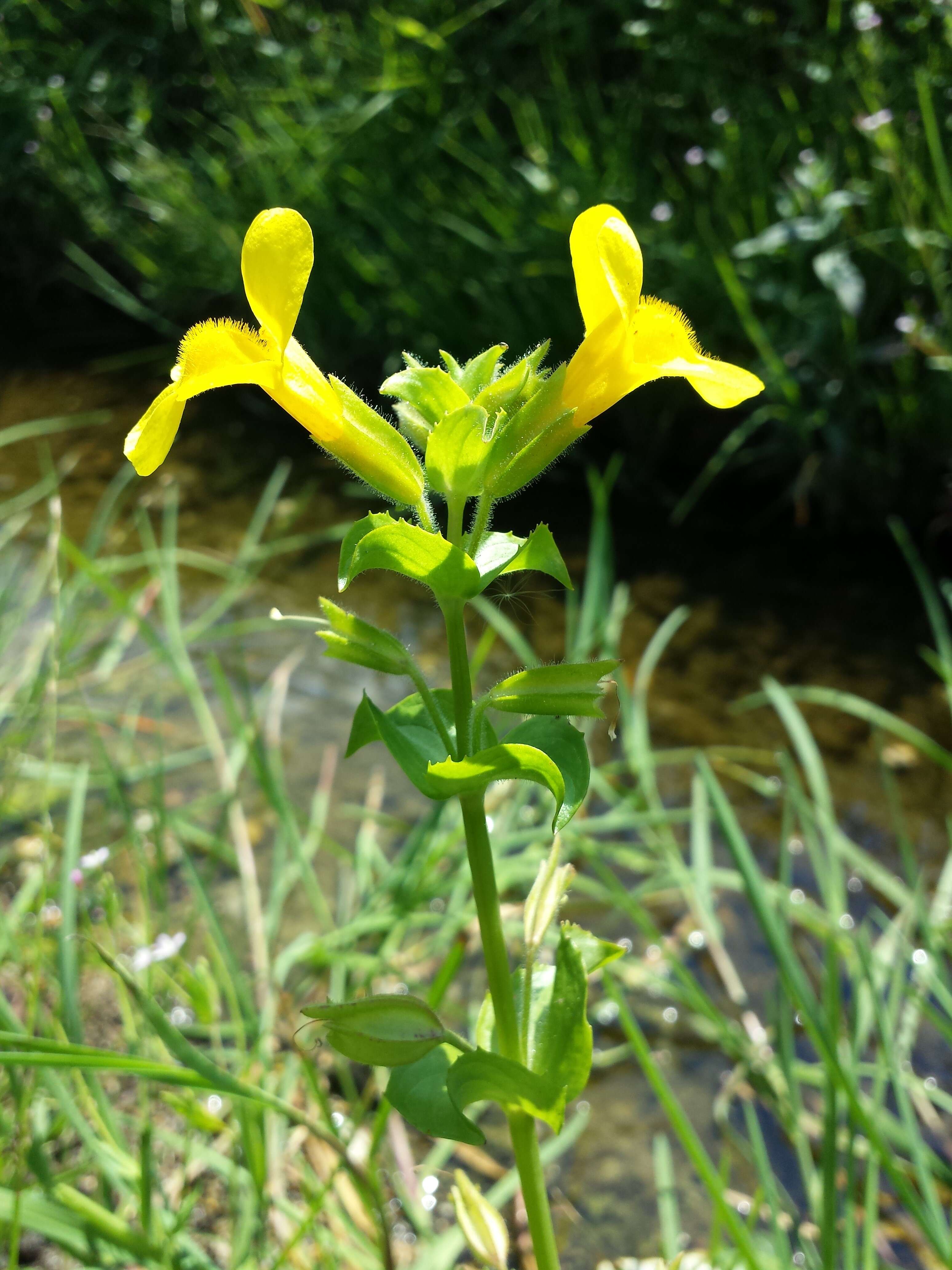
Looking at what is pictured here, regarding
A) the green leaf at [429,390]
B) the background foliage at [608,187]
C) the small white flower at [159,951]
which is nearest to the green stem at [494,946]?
the green leaf at [429,390]

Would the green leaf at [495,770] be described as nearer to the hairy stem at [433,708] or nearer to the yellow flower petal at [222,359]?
the hairy stem at [433,708]

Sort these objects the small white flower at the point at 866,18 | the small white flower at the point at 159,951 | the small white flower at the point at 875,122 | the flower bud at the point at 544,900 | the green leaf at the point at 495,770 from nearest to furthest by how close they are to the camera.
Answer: the green leaf at the point at 495,770 < the flower bud at the point at 544,900 < the small white flower at the point at 159,951 < the small white flower at the point at 875,122 < the small white flower at the point at 866,18

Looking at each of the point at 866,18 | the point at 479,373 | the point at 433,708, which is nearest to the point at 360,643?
the point at 433,708

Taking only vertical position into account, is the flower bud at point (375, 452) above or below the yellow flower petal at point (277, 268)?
below

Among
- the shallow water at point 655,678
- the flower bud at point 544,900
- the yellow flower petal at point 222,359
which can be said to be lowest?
the shallow water at point 655,678

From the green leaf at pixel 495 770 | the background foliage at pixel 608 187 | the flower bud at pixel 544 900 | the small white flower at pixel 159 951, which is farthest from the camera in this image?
the background foliage at pixel 608 187

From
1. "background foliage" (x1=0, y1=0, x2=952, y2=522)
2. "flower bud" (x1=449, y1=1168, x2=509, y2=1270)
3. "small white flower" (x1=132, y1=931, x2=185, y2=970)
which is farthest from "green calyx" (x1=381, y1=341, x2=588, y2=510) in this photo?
"background foliage" (x1=0, y1=0, x2=952, y2=522)

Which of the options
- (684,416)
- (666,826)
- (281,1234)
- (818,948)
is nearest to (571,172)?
(684,416)
